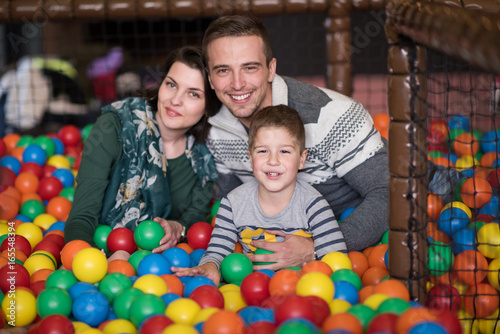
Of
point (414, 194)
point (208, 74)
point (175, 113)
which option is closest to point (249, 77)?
point (208, 74)

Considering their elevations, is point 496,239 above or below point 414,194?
below

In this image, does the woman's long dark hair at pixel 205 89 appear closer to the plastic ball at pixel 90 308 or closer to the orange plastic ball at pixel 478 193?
the plastic ball at pixel 90 308

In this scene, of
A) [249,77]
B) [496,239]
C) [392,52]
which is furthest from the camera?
[249,77]

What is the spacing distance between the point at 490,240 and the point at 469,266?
0.18 m

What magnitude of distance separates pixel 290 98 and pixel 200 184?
0.57m

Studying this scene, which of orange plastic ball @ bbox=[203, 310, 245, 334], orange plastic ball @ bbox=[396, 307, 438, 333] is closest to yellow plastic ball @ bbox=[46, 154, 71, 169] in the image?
orange plastic ball @ bbox=[203, 310, 245, 334]

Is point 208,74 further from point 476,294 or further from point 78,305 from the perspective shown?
point 476,294

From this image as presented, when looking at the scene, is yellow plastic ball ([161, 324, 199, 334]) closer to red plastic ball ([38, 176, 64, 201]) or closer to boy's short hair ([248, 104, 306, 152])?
boy's short hair ([248, 104, 306, 152])

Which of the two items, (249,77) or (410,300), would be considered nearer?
(410,300)

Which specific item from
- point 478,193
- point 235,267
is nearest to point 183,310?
point 235,267

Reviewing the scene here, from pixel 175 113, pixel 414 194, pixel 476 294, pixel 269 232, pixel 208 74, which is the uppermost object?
Result: pixel 208 74

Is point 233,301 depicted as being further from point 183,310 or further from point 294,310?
point 294,310

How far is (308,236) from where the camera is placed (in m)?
1.82

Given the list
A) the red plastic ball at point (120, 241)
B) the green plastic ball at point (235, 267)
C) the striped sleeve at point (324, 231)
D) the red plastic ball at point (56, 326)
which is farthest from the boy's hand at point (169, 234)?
the red plastic ball at point (56, 326)
